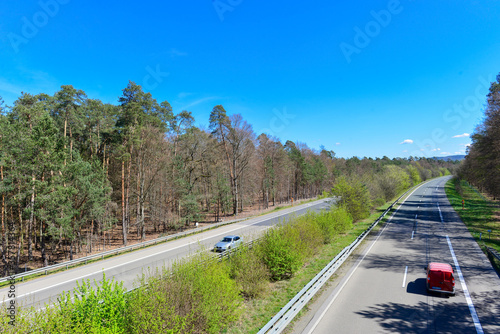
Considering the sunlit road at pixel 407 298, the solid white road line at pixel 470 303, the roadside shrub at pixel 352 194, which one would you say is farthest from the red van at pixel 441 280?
the roadside shrub at pixel 352 194

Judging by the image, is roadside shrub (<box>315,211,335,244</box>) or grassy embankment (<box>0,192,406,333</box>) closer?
grassy embankment (<box>0,192,406,333</box>)

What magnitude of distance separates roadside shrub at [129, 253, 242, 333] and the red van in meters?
9.64

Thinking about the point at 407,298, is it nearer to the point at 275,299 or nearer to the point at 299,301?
the point at 299,301

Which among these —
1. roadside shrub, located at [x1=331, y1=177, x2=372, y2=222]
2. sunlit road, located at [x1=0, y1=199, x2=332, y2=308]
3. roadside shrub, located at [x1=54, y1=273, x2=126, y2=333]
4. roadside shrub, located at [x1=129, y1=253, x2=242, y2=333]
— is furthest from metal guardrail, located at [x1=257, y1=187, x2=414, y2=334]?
roadside shrub, located at [x1=331, y1=177, x2=372, y2=222]

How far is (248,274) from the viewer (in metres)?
11.6

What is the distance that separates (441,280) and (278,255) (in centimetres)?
796

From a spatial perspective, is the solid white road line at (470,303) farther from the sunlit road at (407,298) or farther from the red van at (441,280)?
the red van at (441,280)

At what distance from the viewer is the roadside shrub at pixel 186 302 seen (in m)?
6.01

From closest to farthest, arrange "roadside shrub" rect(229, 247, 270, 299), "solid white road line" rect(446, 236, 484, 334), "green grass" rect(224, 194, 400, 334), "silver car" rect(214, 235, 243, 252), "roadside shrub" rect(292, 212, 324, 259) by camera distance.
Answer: "solid white road line" rect(446, 236, 484, 334) < "green grass" rect(224, 194, 400, 334) < "roadside shrub" rect(229, 247, 270, 299) < "roadside shrub" rect(292, 212, 324, 259) < "silver car" rect(214, 235, 243, 252)

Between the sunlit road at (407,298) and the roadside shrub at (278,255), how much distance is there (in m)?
2.69

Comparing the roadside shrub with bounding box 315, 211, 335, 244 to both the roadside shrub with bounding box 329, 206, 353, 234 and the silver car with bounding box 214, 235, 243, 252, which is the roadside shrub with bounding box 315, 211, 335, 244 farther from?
the silver car with bounding box 214, 235, 243, 252

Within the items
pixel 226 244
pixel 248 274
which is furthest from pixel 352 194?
pixel 248 274

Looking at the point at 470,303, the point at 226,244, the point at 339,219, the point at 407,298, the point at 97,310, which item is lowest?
the point at 470,303

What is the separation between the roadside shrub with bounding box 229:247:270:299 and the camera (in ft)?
38.2
